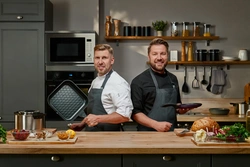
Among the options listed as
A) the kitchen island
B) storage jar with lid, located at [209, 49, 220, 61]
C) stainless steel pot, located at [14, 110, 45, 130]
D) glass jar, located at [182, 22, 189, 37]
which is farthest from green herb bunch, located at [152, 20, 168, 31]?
the kitchen island

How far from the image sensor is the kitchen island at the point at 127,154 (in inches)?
103

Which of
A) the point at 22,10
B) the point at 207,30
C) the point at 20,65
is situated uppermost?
the point at 22,10

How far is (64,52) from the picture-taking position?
5047 mm

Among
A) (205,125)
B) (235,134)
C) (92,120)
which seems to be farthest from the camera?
(92,120)

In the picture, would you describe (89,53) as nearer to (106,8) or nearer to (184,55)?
(106,8)

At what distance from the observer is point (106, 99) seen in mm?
3453

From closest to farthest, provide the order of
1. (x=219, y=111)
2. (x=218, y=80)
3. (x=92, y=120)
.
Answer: (x=92, y=120)
(x=219, y=111)
(x=218, y=80)

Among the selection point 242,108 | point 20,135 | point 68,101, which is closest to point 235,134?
point 20,135

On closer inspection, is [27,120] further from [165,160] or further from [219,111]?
[219,111]

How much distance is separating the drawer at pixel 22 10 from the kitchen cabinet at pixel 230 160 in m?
2.95

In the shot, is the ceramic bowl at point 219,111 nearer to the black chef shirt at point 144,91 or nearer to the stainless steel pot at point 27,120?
the black chef shirt at point 144,91

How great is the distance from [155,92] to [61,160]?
48.5 inches

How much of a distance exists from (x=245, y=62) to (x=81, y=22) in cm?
214

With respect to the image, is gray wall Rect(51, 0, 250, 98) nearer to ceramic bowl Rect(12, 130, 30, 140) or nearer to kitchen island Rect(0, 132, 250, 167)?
ceramic bowl Rect(12, 130, 30, 140)
